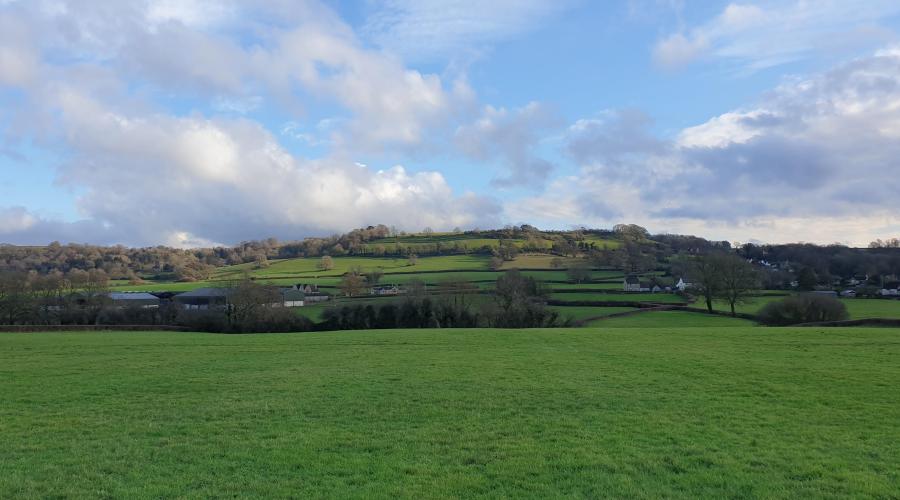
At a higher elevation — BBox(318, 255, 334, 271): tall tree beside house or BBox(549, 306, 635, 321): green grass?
BBox(318, 255, 334, 271): tall tree beside house

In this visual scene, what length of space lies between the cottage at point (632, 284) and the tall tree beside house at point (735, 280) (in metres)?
22.8

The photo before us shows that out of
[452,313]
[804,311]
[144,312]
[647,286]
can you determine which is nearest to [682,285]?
[647,286]

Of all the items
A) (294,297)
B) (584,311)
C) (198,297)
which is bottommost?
(584,311)

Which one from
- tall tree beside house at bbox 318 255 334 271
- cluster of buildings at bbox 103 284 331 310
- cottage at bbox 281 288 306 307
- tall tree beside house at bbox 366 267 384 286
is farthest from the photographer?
tall tree beside house at bbox 318 255 334 271

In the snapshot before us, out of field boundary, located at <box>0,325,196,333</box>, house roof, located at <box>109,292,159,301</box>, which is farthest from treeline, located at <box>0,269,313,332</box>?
house roof, located at <box>109,292,159,301</box>

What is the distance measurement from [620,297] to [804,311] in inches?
1029

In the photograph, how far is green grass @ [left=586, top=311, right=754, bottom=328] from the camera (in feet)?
205

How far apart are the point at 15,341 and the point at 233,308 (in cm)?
3075

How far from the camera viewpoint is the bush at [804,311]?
60.6 metres

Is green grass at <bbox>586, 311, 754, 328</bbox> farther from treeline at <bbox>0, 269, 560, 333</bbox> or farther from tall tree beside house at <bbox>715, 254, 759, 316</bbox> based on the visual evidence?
treeline at <bbox>0, 269, 560, 333</bbox>

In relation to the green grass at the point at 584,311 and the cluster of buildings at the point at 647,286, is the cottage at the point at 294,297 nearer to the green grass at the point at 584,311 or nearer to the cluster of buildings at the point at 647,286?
the green grass at the point at 584,311

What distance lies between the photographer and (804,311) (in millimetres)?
61375

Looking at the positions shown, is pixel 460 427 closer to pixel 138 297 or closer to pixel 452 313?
pixel 452 313

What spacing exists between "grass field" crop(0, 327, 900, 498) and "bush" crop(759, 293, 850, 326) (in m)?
38.0
